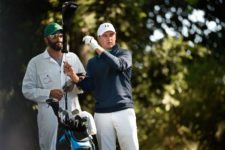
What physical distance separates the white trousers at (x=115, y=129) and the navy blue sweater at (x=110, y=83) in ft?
0.17

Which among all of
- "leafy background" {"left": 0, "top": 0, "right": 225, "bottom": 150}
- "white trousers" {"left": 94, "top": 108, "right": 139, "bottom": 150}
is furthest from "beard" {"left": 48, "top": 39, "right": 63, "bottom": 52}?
"leafy background" {"left": 0, "top": 0, "right": 225, "bottom": 150}

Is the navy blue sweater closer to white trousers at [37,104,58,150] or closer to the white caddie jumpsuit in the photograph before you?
the white caddie jumpsuit

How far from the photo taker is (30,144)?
26.7ft

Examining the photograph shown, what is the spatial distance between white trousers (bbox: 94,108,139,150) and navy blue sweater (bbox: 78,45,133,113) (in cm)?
5

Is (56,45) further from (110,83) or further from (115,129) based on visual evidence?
(115,129)

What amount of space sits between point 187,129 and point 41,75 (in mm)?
6522

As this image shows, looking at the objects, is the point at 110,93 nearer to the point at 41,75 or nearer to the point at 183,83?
the point at 41,75

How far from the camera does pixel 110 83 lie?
629cm

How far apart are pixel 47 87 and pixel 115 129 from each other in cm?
71

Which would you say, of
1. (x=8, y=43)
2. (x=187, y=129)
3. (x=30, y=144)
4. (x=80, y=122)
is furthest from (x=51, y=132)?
(x=187, y=129)

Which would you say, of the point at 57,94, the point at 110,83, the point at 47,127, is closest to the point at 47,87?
the point at 57,94

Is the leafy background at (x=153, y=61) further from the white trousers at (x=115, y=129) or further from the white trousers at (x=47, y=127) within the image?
the white trousers at (x=115, y=129)

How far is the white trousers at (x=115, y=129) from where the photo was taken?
20.5 ft

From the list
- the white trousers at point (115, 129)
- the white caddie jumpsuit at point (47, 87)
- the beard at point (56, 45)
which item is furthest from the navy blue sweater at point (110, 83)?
the beard at point (56, 45)
